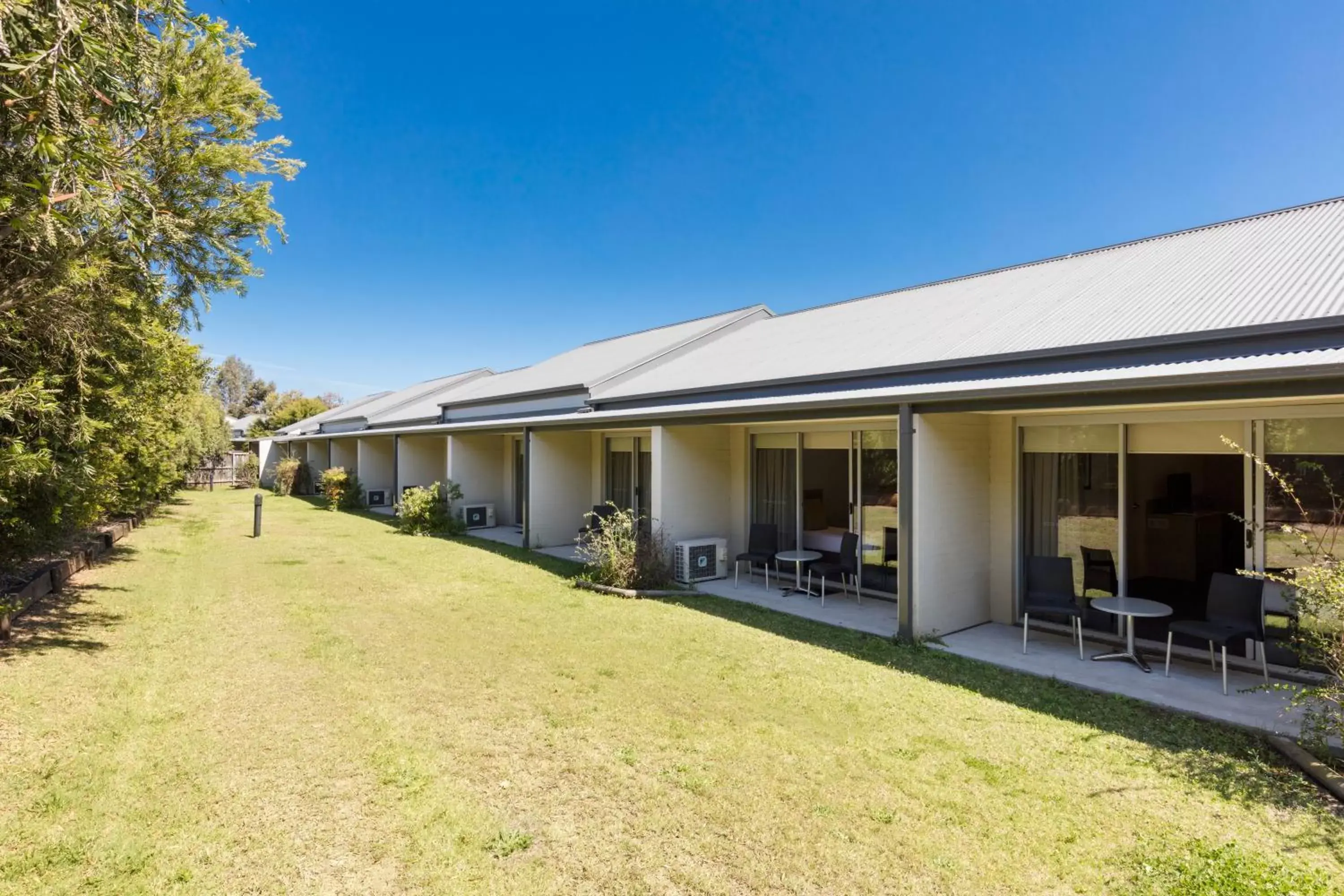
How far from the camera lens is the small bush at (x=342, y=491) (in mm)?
22875

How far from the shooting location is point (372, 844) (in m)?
3.24

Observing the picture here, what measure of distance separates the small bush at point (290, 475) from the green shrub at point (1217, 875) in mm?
33907

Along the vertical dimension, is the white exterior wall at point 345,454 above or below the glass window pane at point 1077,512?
above

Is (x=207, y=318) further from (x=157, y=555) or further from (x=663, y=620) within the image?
(x=157, y=555)

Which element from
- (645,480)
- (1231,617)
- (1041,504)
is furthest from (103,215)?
(645,480)

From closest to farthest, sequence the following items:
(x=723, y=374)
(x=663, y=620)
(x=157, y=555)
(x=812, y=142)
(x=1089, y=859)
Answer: (x=1089, y=859)
(x=663, y=620)
(x=723, y=374)
(x=157, y=555)
(x=812, y=142)

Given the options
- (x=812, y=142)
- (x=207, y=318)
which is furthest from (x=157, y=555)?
(x=812, y=142)

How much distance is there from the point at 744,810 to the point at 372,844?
206 centimetres

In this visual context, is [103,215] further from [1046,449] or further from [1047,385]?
[1046,449]

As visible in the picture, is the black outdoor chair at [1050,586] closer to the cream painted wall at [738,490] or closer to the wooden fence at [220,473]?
the cream painted wall at [738,490]

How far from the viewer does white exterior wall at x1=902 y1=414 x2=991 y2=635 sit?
702 cm

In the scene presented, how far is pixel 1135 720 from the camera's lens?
4926 millimetres

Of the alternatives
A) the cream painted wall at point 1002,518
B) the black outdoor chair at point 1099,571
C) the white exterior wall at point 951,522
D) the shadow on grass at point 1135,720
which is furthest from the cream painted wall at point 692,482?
the black outdoor chair at point 1099,571

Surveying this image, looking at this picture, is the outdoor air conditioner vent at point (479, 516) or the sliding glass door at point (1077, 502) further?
the outdoor air conditioner vent at point (479, 516)
